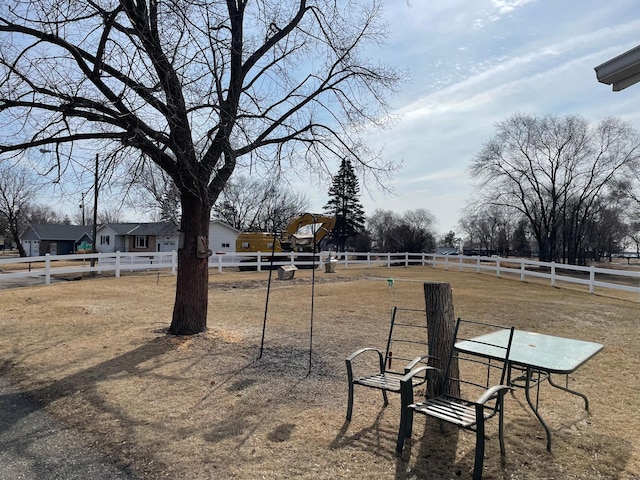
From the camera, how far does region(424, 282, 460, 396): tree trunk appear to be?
14.0ft

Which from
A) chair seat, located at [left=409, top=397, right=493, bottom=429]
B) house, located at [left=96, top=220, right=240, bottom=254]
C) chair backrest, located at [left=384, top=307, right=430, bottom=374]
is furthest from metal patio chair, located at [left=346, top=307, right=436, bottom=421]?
house, located at [left=96, top=220, right=240, bottom=254]

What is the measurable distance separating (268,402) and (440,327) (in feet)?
6.40

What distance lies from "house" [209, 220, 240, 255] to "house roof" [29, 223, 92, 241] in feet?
79.9

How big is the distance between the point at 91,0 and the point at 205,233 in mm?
3689

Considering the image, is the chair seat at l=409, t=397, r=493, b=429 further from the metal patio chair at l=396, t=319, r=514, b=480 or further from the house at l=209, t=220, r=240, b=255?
the house at l=209, t=220, r=240, b=255

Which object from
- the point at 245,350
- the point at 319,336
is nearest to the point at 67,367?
the point at 245,350

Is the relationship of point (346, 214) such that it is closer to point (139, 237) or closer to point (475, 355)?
point (139, 237)

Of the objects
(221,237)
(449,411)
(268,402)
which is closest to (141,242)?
(221,237)

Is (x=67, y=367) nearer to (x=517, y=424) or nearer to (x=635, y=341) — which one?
(x=517, y=424)

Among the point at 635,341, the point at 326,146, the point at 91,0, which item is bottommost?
the point at 635,341

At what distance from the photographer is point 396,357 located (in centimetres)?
670

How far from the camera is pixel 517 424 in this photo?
4.18 m

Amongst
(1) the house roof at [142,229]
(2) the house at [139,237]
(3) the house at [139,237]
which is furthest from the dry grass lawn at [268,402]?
(3) the house at [139,237]

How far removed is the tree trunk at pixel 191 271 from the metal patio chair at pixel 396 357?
286 centimetres
